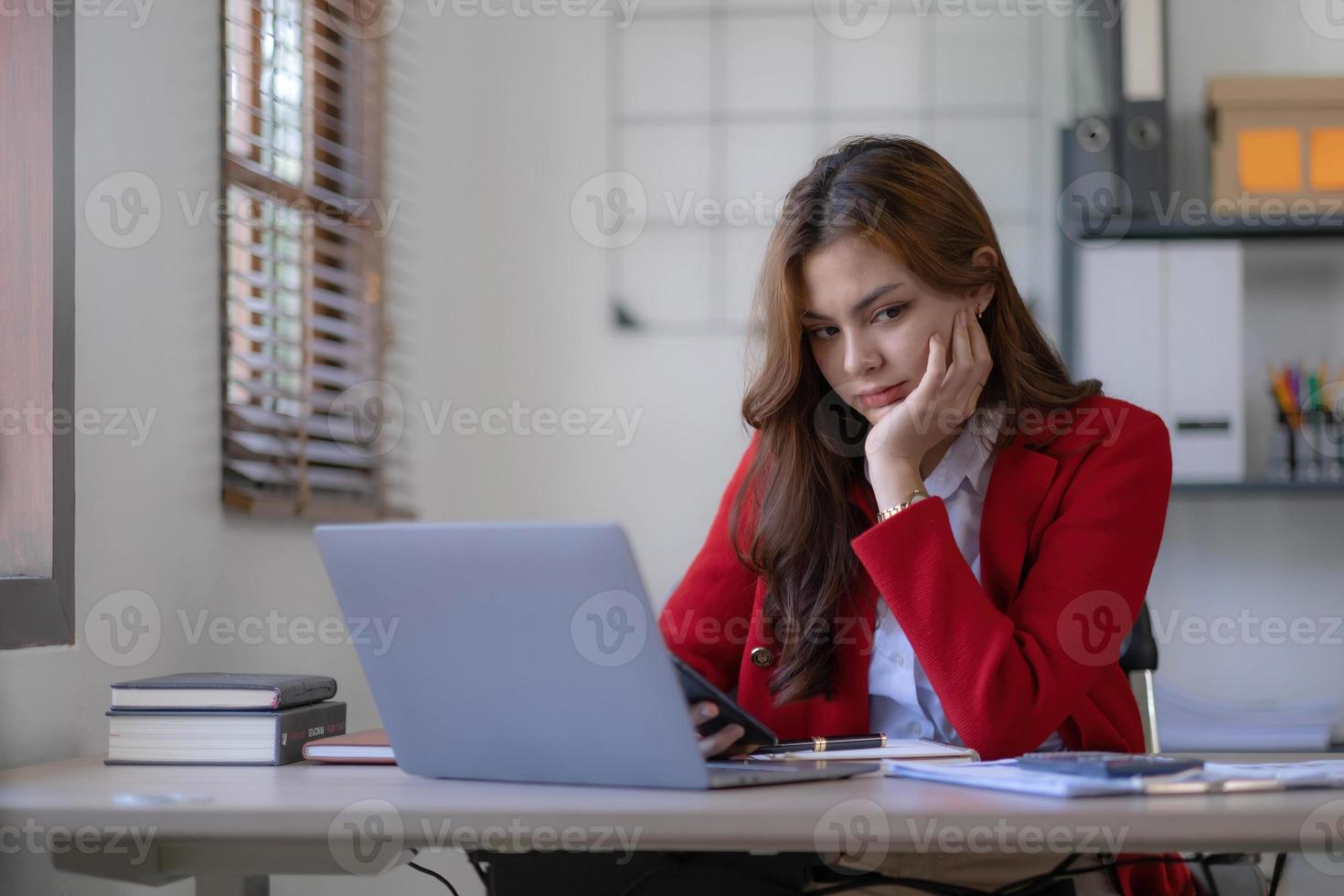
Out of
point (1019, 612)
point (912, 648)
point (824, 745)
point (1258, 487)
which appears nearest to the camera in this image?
point (824, 745)

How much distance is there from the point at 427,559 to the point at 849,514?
0.69 metres

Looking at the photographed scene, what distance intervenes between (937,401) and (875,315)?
12cm

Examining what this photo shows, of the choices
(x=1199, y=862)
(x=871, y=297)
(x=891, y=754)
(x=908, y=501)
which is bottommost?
(x=1199, y=862)

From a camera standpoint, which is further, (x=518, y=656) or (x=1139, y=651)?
(x=1139, y=651)

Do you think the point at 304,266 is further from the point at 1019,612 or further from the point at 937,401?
the point at 1019,612

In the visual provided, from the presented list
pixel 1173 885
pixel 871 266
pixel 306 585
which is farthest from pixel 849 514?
pixel 306 585

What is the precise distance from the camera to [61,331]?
138 centimetres

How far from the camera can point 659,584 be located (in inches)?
101

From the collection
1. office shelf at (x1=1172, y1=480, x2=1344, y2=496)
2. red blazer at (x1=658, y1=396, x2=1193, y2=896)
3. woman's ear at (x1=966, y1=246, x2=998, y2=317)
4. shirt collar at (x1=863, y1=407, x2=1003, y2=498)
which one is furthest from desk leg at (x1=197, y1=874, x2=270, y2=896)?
office shelf at (x1=1172, y1=480, x2=1344, y2=496)

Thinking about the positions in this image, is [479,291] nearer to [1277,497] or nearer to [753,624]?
[753,624]

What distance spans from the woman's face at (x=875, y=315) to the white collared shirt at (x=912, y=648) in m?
0.10

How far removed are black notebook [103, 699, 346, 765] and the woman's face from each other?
67 cm

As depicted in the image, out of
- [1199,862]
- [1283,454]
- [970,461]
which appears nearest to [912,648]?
[970,461]

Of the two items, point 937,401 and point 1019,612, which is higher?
point 937,401
